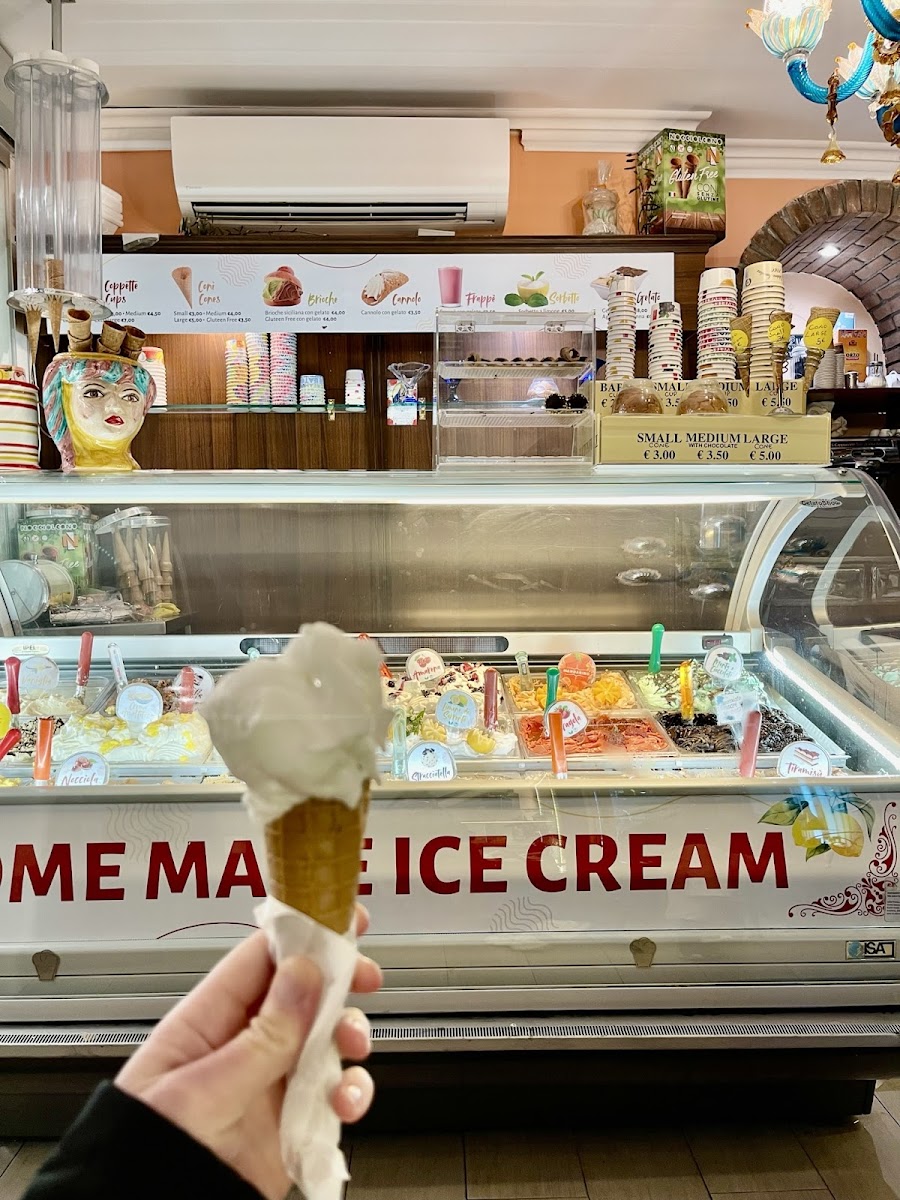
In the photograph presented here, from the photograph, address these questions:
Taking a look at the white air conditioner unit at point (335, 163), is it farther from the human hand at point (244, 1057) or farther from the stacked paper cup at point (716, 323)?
the human hand at point (244, 1057)

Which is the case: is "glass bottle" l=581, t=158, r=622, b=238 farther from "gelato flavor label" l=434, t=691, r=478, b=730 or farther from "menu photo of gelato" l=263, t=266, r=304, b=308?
"gelato flavor label" l=434, t=691, r=478, b=730

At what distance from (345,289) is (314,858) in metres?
4.57

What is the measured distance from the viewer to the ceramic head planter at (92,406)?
2309 mm

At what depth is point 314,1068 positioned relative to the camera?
79 centimetres

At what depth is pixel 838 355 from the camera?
21.7ft

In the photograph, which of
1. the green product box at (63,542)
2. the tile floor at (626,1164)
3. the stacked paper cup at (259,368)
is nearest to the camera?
the tile floor at (626,1164)

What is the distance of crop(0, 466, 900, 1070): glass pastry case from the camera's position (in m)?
2.12

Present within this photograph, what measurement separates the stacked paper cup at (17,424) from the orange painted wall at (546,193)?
3.21 meters

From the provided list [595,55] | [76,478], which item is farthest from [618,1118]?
[595,55]

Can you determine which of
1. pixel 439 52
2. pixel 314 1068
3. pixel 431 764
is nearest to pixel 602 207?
pixel 439 52

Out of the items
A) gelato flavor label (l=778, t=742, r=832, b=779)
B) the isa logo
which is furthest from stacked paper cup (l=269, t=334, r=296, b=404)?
the isa logo

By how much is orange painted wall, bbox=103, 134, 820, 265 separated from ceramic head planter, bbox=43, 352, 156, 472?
3.27 m

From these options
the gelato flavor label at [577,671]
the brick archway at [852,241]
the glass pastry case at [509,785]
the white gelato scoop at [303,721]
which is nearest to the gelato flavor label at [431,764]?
the glass pastry case at [509,785]

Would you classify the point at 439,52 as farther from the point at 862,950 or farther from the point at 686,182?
the point at 862,950
